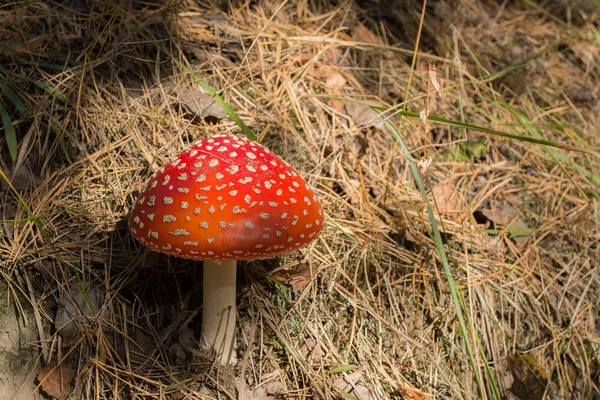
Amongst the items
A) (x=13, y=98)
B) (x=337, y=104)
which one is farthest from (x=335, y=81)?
(x=13, y=98)

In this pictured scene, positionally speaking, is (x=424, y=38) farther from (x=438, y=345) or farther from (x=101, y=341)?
(x=101, y=341)

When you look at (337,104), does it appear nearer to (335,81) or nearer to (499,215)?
(335,81)

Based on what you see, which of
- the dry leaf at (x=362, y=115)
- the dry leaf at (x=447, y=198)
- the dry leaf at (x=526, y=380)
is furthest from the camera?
the dry leaf at (x=362, y=115)

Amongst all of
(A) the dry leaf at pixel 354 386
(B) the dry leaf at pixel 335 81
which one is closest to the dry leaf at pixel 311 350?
(A) the dry leaf at pixel 354 386

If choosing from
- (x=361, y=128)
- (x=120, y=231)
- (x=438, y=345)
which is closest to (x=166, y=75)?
(x=120, y=231)

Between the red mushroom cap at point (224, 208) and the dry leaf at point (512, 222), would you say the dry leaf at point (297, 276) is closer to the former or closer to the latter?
the red mushroom cap at point (224, 208)

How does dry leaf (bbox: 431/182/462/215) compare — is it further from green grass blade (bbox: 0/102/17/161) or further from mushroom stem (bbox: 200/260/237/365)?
green grass blade (bbox: 0/102/17/161)
